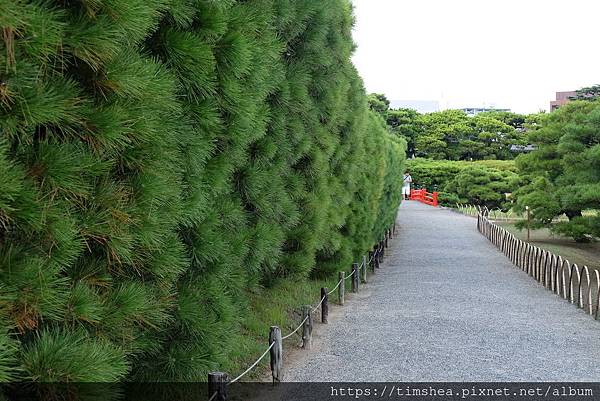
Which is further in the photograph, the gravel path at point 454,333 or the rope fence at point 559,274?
the rope fence at point 559,274

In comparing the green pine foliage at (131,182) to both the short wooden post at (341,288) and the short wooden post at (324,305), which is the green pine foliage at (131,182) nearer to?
the short wooden post at (324,305)

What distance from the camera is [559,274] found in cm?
1173

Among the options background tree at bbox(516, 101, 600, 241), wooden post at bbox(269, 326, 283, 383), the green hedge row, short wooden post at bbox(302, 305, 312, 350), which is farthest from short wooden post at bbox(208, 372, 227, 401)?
the green hedge row

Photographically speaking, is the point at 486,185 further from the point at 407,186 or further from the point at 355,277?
the point at 355,277

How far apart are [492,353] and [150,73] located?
19.0ft

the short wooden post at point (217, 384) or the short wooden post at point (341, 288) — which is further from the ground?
the short wooden post at point (217, 384)

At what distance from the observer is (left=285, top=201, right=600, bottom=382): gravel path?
6.35 meters

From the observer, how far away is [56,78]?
7.84 ft

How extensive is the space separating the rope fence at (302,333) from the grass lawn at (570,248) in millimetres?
5451

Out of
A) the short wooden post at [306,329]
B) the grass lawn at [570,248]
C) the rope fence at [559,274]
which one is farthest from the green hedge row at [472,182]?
the short wooden post at [306,329]

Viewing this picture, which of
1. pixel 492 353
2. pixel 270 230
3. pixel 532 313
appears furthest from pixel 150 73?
pixel 532 313

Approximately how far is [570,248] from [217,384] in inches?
705

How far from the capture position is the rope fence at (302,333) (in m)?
4.08

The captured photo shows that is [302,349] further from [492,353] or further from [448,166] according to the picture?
[448,166]
